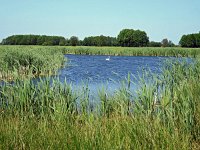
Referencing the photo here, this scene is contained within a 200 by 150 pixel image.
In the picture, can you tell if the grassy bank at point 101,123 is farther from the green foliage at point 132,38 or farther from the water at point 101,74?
the green foliage at point 132,38

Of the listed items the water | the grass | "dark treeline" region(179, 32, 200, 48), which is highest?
"dark treeline" region(179, 32, 200, 48)

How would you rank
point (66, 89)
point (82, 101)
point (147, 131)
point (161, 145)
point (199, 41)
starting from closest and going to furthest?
point (161, 145)
point (147, 131)
point (82, 101)
point (66, 89)
point (199, 41)

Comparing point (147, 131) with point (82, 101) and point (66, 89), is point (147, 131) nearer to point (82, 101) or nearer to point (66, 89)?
point (82, 101)

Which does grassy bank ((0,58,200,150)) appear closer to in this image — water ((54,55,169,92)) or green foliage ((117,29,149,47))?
water ((54,55,169,92))

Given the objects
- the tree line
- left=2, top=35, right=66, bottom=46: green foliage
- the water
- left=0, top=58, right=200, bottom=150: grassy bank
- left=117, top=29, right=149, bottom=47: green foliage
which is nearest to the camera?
left=0, top=58, right=200, bottom=150: grassy bank

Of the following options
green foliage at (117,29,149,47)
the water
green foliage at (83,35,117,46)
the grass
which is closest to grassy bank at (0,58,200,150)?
the grass

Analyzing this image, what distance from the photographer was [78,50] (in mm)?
59250

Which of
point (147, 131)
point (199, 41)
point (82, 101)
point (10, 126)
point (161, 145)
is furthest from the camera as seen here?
point (199, 41)

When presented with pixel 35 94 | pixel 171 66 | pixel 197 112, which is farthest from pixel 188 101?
pixel 171 66

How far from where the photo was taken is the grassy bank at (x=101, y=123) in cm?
448

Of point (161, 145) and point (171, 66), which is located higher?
point (171, 66)

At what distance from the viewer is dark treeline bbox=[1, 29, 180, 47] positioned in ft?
317

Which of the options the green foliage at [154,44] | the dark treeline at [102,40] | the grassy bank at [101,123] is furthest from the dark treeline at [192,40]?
the grassy bank at [101,123]

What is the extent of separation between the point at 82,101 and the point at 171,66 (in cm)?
402
